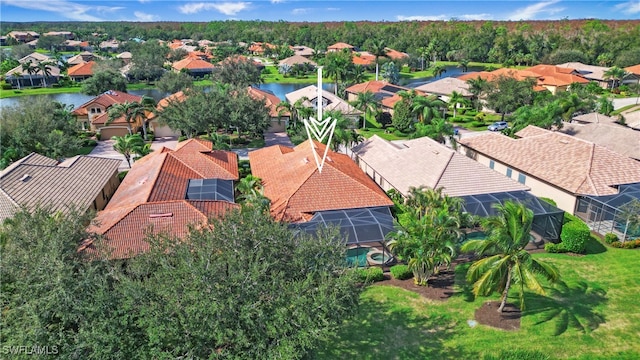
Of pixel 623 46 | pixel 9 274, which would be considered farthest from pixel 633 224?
pixel 623 46

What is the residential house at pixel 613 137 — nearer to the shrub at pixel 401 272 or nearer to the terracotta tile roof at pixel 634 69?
the shrub at pixel 401 272

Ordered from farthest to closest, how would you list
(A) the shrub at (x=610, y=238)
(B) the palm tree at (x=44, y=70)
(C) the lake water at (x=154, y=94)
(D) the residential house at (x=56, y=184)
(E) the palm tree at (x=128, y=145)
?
(B) the palm tree at (x=44, y=70) → (C) the lake water at (x=154, y=94) → (E) the palm tree at (x=128, y=145) → (D) the residential house at (x=56, y=184) → (A) the shrub at (x=610, y=238)

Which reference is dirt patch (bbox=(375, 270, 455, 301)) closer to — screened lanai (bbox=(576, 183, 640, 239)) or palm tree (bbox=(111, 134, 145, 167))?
screened lanai (bbox=(576, 183, 640, 239))

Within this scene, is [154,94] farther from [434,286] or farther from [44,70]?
[434,286]

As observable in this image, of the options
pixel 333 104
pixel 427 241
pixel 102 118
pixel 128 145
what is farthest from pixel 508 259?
pixel 102 118

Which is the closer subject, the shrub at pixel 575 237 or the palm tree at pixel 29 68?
the shrub at pixel 575 237

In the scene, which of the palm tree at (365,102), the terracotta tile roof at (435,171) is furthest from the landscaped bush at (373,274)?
the palm tree at (365,102)

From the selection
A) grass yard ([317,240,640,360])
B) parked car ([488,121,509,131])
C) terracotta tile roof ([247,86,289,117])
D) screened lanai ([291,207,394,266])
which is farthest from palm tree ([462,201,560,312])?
parked car ([488,121,509,131])
